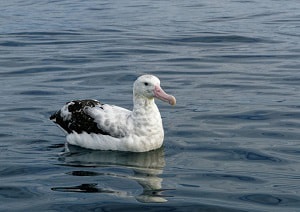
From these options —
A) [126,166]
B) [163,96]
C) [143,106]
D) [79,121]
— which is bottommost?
[126,166]

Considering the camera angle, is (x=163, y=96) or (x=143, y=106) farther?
(x=143, y=106)

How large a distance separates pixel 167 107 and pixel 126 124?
3.21 m

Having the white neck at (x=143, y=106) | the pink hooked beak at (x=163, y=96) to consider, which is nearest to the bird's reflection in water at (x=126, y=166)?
the white neck at (x=143, y=106)

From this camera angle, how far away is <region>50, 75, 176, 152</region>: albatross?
13.0 metres

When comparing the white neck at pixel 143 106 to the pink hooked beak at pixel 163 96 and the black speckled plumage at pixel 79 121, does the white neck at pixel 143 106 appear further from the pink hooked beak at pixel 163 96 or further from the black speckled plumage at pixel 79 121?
the black speckled plumage at pixel 79 121

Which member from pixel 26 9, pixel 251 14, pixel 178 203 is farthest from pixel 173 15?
pixel 178 203

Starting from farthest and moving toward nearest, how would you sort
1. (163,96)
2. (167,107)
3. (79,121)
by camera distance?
(167,107)
(79,121)
(163,96)

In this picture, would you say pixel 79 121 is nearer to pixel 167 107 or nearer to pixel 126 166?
pixel 126 166

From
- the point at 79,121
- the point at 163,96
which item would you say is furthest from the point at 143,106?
the point at 79,121

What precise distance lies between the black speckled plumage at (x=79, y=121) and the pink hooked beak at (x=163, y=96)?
0.95 meters

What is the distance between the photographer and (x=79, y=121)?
13.5 m

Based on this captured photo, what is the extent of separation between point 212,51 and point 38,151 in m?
11.0

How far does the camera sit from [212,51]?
2330 cm

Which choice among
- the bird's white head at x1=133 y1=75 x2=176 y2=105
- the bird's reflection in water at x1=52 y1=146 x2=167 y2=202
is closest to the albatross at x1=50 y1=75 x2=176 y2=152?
the bird's white head at x1=133 y1=75 x2=176 y2=105
